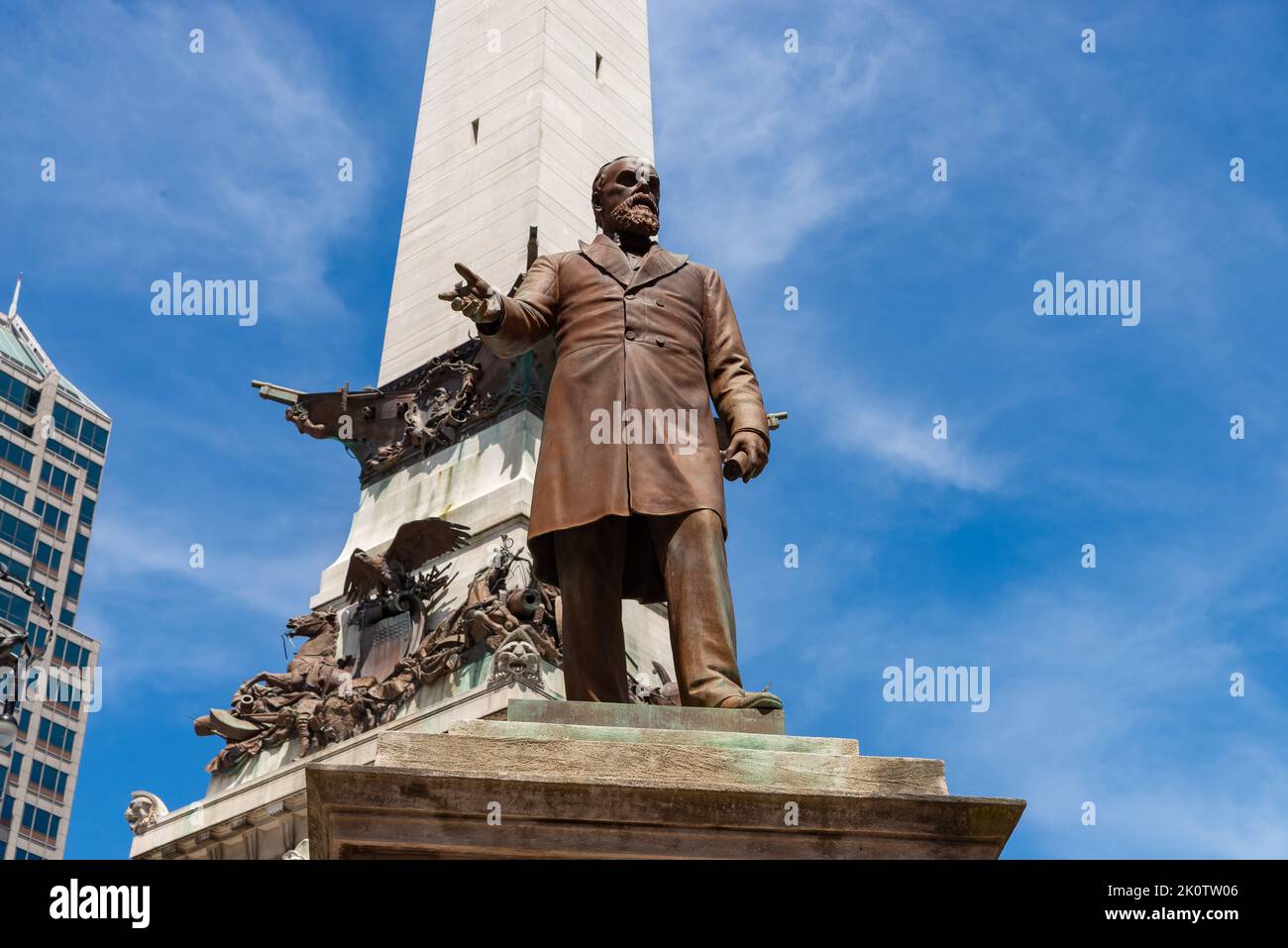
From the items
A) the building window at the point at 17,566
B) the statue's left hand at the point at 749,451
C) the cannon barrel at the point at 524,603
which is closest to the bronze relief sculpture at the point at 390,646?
the cannon barrel at the point at 524,603

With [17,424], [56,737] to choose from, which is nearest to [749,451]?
[56,737]

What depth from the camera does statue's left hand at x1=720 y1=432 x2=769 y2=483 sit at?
39.0 ft

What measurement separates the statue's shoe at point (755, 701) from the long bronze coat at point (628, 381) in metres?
1.14

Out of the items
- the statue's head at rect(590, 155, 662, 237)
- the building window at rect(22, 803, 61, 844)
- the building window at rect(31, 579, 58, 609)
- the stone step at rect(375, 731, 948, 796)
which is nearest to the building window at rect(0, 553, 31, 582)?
the building window at rect(31, 579, 58, 609)

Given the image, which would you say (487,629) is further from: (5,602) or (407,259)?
(5,602)

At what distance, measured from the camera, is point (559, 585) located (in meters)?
11.7

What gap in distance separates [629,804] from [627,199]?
15.9ft

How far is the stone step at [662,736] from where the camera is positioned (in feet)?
33.2

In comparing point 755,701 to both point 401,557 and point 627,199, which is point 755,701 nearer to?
point 627,199

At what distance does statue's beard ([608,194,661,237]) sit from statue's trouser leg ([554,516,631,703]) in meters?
2.30

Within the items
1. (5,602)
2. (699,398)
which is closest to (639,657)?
(699,398)

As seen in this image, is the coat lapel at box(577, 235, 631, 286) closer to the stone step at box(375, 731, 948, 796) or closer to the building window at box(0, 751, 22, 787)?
the stone step at box(375, 731, 948, 796)

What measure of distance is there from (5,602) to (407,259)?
59671mm

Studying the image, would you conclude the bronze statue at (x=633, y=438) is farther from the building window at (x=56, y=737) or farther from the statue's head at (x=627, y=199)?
the building window at (x=56, y=737)
